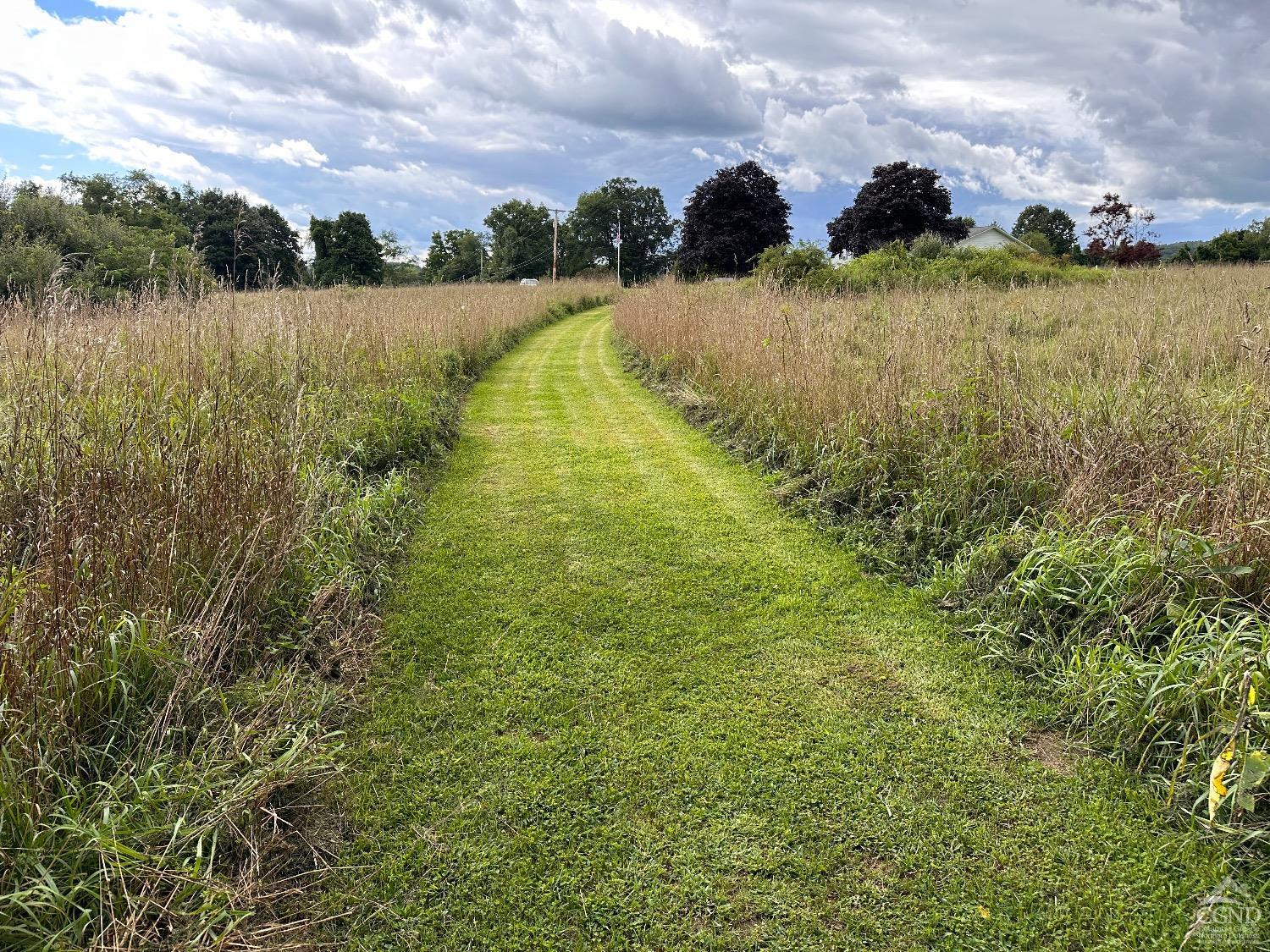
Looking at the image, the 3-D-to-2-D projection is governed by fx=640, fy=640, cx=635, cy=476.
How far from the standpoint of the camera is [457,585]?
3846mm

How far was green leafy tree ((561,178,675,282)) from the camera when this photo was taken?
61.4 metres

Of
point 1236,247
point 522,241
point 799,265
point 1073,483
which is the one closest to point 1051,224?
point 1236,247

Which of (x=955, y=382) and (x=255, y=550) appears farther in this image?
(x=955, y=382)

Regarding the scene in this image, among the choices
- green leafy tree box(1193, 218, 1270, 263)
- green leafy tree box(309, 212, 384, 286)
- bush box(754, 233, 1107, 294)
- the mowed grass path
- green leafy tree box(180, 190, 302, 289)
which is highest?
green leafy tree box(309, 212, 384, 286)

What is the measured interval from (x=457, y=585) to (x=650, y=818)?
205 cm

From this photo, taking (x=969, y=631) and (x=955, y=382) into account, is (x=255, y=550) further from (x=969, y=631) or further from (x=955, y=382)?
(x=955, y=382)

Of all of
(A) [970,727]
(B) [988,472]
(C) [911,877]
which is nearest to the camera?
(C) [911,877]

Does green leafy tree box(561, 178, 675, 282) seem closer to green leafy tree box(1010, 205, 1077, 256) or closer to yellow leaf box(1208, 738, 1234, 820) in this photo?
green leafy tree box(1010, 205, 1077, 256)

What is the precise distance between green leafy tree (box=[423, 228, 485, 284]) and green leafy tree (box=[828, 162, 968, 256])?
40.2 meters

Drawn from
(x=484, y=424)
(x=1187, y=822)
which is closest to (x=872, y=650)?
(x=1187, y=822)

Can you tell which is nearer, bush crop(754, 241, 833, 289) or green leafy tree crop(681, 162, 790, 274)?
bush crop(754, 241, 833, 289)

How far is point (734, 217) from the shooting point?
34.1m

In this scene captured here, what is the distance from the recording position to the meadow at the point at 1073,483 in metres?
2.38

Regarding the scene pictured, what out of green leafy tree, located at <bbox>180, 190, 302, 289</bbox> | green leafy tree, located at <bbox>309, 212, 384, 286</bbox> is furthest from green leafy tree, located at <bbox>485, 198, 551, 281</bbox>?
green leafy tree, located at <bbox>180, 190, 302, 289</bbox>
